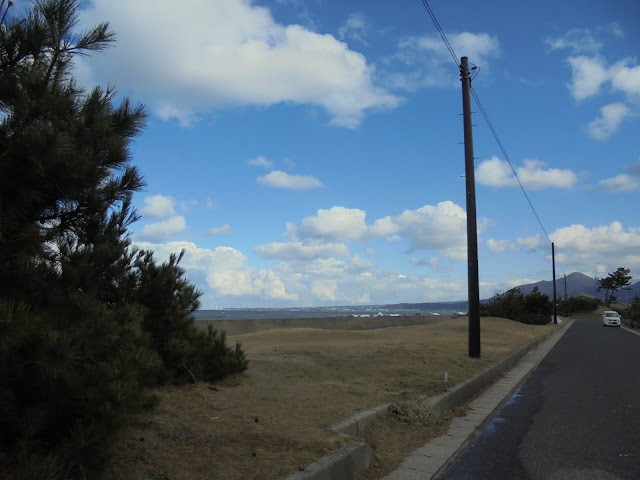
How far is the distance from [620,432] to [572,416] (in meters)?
1.06

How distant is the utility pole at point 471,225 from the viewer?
13.5 metres

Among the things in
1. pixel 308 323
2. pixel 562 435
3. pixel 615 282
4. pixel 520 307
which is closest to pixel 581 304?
pixel 615 282

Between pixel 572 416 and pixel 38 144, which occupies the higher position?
pixel 38 144

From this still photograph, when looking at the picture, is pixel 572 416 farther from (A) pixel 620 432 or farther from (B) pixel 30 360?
(B) pixel 30 360

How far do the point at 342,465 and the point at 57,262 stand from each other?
311cm

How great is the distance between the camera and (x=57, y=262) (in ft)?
12.3

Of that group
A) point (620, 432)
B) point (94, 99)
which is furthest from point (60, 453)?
point (620, 432)

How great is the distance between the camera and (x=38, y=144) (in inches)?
118

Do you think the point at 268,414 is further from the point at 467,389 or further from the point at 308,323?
the point at 308,323

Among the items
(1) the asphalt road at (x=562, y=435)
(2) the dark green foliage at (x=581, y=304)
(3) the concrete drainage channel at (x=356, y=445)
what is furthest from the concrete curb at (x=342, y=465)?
(2) the dark green foliage at (x=581, y=304)

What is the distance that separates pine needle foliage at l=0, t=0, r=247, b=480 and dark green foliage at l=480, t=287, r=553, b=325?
42.7m

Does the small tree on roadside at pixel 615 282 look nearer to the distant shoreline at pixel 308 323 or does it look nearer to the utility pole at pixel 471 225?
the distant shoreline at pixel 308 323

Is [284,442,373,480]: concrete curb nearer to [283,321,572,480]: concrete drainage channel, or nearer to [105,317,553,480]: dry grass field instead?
[283,321,572,480]: concrete drainage channel

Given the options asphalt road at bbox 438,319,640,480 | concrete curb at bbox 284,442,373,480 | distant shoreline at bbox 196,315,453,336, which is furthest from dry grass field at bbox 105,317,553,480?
distant shoreline at bbox 196,315,453,336
